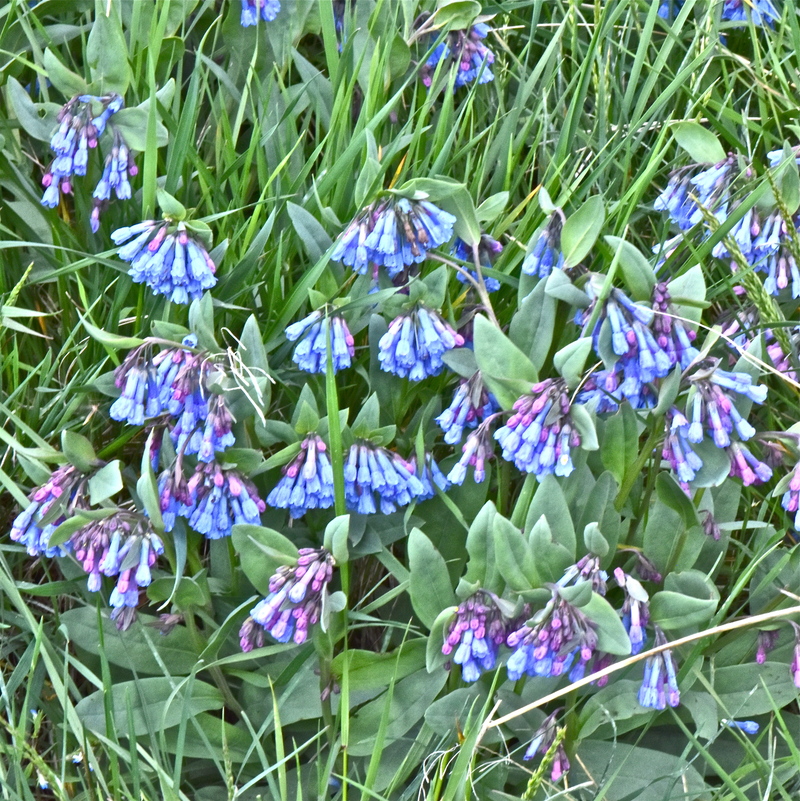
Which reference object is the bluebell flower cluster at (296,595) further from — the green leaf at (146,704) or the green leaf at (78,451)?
the green leaf at (78,451)

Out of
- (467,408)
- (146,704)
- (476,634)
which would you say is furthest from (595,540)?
(146,704)

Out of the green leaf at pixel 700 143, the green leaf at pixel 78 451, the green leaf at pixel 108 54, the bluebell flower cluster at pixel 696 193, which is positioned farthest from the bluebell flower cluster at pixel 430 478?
the green leaf at pixel 108 54

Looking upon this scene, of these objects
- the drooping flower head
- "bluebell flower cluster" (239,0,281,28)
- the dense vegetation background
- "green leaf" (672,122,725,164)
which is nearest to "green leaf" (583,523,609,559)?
the dense vegetation background

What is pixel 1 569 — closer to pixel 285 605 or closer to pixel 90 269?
pixel 285 605

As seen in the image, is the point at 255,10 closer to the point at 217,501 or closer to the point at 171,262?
the point at 171,262

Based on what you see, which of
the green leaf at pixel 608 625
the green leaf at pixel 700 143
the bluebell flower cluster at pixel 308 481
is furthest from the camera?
the green leaf at pixel 700 143

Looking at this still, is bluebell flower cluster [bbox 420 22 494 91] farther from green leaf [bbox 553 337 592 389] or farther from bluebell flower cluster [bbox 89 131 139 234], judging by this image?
green leaf [bbox 553 337 592 389]
